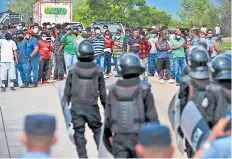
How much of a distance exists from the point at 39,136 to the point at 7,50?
12817 mm

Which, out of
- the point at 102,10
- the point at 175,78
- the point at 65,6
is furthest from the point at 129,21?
the point at 175,78

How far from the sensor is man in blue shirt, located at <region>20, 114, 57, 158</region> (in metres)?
3.72

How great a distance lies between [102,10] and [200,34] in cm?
3383

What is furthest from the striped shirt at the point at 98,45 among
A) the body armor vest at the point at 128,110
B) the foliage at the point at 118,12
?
the foliage at the point at 118,12

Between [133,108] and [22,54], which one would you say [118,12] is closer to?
[22,54]

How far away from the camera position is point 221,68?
19.6 feet

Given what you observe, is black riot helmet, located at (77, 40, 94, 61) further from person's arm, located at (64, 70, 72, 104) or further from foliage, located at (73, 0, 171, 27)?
foliage, located at (73, 0, 171, 27)

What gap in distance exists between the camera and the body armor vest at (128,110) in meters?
6.23

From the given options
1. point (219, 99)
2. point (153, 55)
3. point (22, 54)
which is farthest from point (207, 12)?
point (219, 99)

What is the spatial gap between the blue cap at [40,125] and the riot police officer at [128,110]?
7.89 feet

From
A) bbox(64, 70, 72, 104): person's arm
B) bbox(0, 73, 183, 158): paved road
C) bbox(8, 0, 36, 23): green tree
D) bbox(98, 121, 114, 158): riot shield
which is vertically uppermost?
bbox(64, 70, 72, 104): person's arm

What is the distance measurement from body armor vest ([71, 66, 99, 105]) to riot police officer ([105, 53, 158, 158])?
55.9 inches

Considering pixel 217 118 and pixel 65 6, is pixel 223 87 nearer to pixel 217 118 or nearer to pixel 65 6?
pixel 217 118

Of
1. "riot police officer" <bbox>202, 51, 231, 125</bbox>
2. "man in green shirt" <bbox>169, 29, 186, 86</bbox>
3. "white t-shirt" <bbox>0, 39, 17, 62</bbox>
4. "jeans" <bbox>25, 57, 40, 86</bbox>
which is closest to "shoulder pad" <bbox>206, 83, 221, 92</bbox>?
"riot police officer" <bbox>202, 51, 231, 125</bbox>
